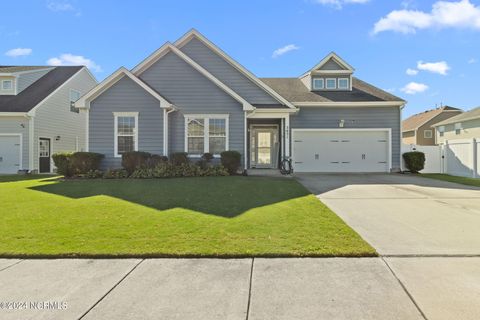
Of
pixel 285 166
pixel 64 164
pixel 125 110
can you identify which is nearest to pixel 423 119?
pixel 285 166

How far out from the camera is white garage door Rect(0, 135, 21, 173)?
17.7 meters

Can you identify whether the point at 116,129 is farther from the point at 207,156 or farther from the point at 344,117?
the point at 344,117

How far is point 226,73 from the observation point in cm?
1639

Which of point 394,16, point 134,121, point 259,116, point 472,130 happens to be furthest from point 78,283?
point 472,130

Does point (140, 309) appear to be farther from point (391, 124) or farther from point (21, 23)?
point (391, 124)

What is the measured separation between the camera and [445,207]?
7453 mm

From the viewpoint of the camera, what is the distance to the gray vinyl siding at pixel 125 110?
46.8 ft

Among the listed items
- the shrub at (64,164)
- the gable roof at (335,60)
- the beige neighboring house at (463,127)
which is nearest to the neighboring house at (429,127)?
the beige neighboring house at (463,127)

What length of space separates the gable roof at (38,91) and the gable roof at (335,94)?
14.1 metres

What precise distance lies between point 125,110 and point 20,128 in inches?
313

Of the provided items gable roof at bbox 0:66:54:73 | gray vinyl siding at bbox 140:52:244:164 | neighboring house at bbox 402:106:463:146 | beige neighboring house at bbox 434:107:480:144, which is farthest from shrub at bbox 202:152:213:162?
neighboring house at bbox 402:106:463:146

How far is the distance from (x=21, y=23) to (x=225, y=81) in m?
9.35

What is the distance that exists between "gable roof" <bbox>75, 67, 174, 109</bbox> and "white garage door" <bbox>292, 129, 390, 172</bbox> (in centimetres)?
762

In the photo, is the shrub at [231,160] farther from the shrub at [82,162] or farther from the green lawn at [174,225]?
the shrub at [82,162]
